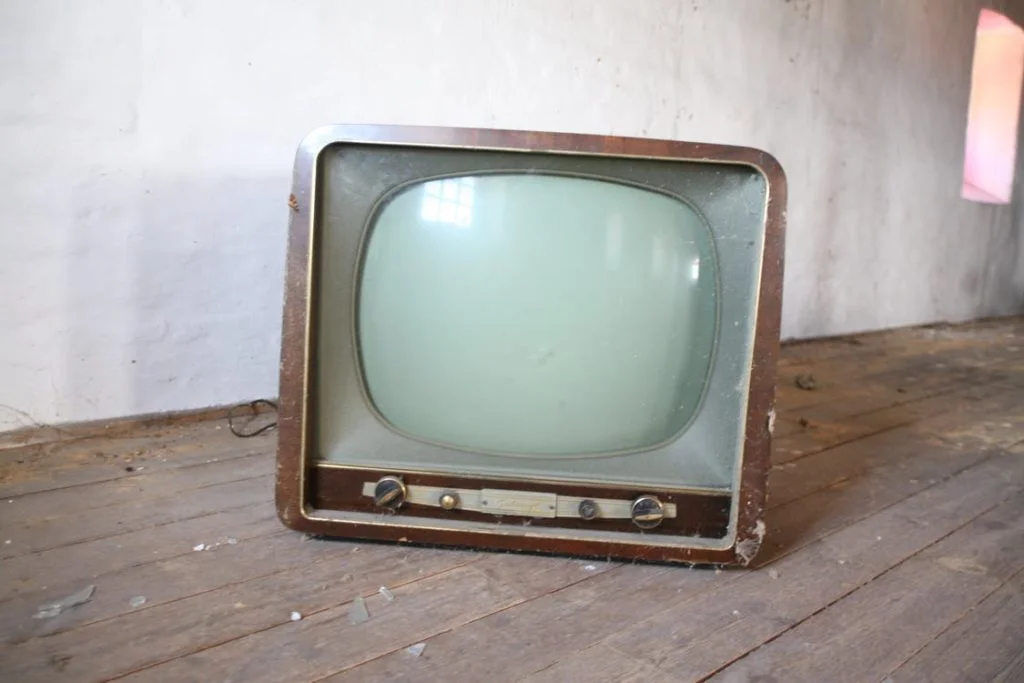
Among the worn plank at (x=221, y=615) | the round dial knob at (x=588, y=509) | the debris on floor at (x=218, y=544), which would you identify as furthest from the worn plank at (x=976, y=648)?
Result: the debris on floor at (x=218, y=544)

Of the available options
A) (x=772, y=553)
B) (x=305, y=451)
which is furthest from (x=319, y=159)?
(x=772, y=553)

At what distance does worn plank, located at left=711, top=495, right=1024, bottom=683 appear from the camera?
66 cm

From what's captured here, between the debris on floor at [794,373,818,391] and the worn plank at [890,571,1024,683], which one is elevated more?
the debris on floor at [794,373,818,391]

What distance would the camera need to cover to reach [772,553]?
89 cm

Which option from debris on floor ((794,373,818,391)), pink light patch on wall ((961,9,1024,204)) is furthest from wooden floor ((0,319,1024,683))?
pink light patch on wall ((961,9,1024,204))

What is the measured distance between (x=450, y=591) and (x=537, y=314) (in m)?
0.32

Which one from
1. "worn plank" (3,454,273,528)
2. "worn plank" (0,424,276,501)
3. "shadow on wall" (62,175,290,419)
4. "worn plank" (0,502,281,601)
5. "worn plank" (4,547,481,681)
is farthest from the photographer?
"shadow on wall" (62,175,290,419)

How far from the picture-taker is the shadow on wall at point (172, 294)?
114 cm

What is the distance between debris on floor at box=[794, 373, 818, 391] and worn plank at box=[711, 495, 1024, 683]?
870mm

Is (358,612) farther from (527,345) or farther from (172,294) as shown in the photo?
(172,294)

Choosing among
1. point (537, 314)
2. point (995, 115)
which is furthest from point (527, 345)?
point (995, 115)

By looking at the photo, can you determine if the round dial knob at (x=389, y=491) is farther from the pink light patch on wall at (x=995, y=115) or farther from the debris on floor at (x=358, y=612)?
the pink light patch on wall at (x=995, y=115)

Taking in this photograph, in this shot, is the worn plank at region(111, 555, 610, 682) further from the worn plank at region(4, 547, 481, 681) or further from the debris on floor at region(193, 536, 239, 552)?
the debris on floor at region(193, 536, 239, 552)

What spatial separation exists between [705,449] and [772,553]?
188 millimetres
